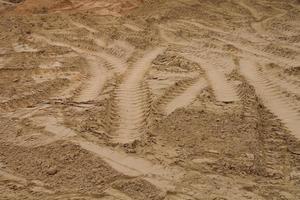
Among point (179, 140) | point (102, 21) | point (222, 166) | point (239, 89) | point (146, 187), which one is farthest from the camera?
point (102, 21)

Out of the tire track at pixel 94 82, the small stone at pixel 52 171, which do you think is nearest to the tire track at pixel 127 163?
the small stone at pixel 52 171

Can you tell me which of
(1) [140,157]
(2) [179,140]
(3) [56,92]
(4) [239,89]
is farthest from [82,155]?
(4) [239,89]

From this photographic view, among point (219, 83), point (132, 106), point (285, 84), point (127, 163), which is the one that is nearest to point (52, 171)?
point (127, 163)

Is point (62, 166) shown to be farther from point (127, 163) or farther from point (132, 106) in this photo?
point (132, 106)

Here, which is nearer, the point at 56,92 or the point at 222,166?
the point at 222,166

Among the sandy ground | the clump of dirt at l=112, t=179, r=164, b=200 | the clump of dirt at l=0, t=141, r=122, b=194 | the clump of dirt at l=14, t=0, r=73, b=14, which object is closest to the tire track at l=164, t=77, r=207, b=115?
the sandy ground

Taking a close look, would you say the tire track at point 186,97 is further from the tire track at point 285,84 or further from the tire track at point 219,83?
the tire track at point 285,84

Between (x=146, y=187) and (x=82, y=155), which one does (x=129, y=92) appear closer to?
(x=82, y=155)
